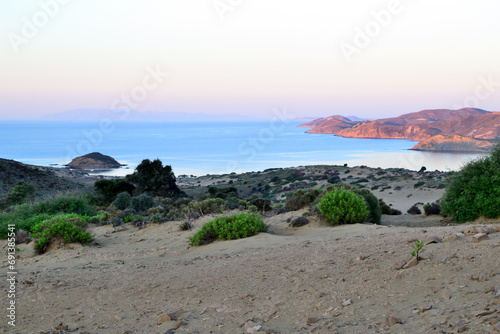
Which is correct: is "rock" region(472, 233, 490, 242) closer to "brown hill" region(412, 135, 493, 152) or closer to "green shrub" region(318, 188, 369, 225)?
"green shrub" region(318, 188, 369, 225)

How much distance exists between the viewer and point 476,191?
43.0 ft

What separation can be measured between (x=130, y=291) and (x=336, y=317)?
3467mm

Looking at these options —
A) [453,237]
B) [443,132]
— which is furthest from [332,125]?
[453,237]

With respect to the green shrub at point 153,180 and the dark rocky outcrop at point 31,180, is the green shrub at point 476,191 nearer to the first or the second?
the green shrub at point 153,180

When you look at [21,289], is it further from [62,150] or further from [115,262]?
[62,150]

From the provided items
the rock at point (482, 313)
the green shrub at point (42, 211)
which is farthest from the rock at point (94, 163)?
the rock at point (482, 313)

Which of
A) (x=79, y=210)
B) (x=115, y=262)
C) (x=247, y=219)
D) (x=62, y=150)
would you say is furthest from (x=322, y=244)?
(x=62, y=150)

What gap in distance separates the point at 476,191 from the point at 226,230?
780 cm

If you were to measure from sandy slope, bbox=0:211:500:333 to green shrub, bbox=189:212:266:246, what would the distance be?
0.96 metres

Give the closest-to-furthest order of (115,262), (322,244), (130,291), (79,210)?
(130,291)
(322,244)
(115,262)
(79,210)

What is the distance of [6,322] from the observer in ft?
18.8

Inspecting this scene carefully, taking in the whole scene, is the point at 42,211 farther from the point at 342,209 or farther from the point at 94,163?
the point at 94,163

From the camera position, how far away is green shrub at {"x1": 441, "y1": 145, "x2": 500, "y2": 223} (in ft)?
41.4

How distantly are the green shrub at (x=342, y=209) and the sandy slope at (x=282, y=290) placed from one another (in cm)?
190
